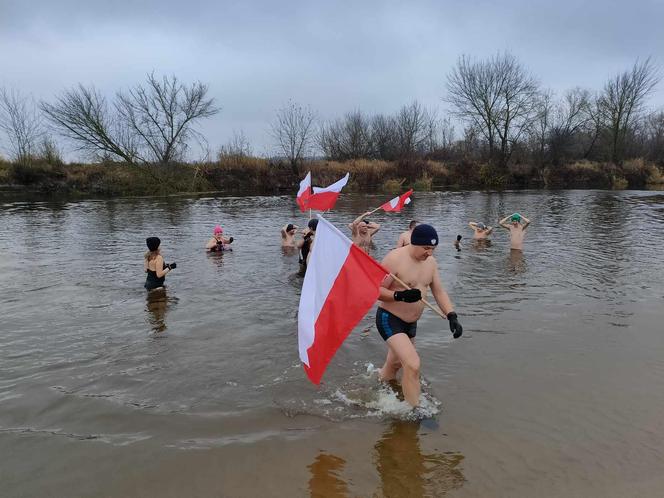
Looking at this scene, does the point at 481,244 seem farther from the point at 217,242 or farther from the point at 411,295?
the point at 411,295

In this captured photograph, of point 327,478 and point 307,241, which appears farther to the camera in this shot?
point 307,241

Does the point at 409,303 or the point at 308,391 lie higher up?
the point at 409,303

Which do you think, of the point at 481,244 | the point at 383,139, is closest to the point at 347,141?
the point at 383,139

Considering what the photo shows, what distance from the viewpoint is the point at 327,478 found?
371 cm

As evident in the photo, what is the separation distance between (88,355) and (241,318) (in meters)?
2.27

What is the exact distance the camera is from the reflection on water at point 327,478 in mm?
3531

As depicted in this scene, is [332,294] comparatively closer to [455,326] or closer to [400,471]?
[455,326]

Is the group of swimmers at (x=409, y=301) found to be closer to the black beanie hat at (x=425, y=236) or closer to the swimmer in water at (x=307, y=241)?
the black beanie hat at (x=425, y=236)

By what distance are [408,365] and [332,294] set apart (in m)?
0.98

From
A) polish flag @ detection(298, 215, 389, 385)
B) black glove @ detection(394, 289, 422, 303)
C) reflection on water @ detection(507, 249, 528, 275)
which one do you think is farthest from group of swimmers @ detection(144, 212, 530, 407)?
reflection on water @ detection(507, 249, 528, 275)

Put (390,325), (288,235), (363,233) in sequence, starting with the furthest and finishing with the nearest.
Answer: (288,235) < (363,233) < (390,325)

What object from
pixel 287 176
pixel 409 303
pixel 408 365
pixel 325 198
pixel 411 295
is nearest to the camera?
pixel 411 295

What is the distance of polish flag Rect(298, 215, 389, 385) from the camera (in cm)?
427

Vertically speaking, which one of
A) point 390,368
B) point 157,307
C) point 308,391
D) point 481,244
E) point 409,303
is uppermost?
point 409,303
